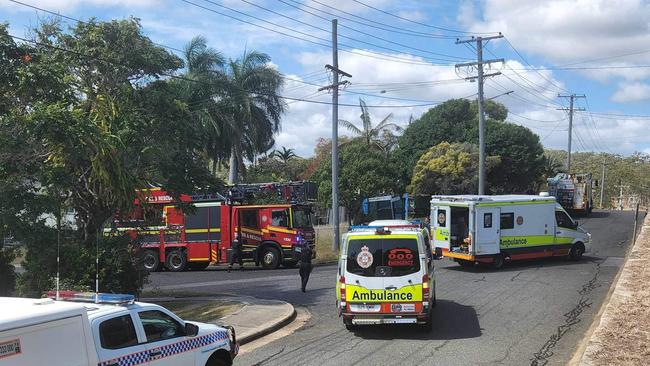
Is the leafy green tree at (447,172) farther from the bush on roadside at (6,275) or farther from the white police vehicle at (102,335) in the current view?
the white police vehicle at (102,335)

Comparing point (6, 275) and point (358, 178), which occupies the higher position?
point (358, 178)

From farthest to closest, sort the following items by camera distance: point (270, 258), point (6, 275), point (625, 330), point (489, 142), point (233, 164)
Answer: point (489, 142) < point (233, 164) < point (270, 258) < point (6, 275) < point (625, 330)

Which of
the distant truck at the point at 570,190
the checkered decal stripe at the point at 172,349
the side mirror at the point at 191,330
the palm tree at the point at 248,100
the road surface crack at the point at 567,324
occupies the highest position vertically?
the palm tree at the point at 248,100

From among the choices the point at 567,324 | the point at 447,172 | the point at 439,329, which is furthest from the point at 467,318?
the point at 447,172

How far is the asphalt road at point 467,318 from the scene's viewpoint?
9.71 meters

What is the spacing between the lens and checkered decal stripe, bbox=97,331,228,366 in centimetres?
602

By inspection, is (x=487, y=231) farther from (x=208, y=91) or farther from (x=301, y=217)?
(x=208, y=91)

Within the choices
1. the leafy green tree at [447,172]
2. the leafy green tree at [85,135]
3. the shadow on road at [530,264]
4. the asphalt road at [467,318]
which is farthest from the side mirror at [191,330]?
the leafy green tree at [447,172]

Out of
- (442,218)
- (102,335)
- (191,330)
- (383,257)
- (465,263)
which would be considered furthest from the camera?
(465,263)

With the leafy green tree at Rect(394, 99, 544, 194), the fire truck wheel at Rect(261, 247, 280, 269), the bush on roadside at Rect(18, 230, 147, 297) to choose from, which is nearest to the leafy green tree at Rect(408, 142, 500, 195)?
the leafy green tree at Rect(394, 99, 544, 194)

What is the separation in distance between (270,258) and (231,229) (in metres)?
2.21

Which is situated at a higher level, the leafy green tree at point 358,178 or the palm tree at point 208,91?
the palm tree at point 208,91

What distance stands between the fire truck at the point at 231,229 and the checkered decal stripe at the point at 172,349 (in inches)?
703

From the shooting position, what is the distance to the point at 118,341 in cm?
613
